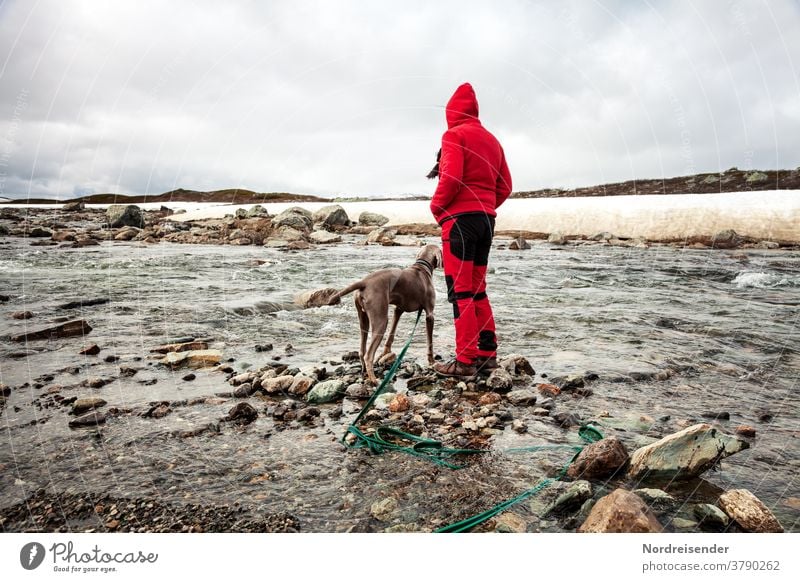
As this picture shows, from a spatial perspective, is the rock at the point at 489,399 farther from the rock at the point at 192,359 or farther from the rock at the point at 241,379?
the rock at the point at 192,359

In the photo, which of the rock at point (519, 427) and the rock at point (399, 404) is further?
the rock at point (399, 404)

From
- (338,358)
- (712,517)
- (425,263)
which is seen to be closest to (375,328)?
(425,263)

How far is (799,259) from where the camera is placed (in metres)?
17.0

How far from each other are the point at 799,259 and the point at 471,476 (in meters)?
20.8

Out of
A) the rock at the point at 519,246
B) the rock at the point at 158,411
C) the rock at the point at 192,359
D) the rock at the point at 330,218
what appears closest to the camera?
the rock at the point at 158,411

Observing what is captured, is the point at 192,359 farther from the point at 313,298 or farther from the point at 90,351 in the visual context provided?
the point at 313,298

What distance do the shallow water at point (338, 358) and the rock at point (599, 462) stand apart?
0.20m

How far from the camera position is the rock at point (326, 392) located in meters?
4.66

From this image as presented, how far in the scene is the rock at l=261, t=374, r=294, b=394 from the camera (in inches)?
191

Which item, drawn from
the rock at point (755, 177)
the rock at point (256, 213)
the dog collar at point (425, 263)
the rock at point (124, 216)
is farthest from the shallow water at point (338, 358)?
the rock at point (755, 177)
